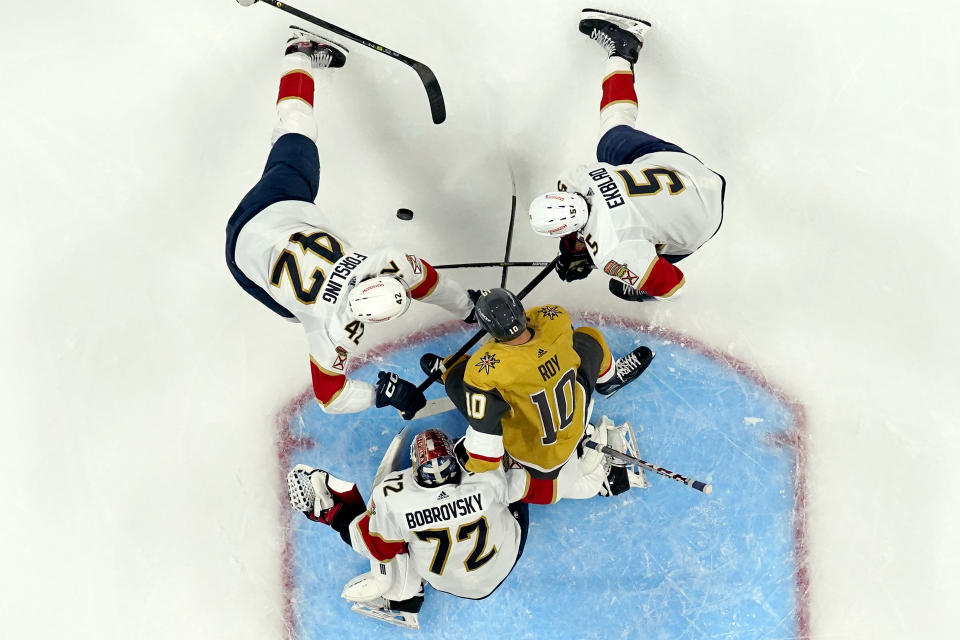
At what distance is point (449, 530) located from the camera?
3.42 meters

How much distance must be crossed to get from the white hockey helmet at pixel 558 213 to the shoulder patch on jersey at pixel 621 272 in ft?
0.80

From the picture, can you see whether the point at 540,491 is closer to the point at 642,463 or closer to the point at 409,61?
the point at 642,463

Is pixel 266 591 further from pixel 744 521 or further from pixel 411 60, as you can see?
pixel 411 60

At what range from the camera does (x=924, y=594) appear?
3.92 meters

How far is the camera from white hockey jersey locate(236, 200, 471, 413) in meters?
2.94

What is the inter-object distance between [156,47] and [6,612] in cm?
338

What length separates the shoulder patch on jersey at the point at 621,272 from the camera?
10.00ft

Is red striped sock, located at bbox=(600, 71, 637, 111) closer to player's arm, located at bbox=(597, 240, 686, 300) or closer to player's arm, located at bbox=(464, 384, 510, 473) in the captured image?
player's arm, located at bbox=(597, 240, 686, 300)

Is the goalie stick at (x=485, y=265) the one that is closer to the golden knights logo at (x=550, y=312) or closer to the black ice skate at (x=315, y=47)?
the golden knights logo at (x=550, y=312)

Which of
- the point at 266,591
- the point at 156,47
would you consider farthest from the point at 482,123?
the point at 266,591

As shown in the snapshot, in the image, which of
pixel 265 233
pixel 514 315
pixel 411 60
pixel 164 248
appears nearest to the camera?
pixel 514 315

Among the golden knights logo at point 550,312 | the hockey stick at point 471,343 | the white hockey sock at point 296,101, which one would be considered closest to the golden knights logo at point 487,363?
the golden knights logo at point 550,312

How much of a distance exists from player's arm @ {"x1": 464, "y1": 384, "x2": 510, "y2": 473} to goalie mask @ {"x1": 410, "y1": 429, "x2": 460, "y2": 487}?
12.7 inches

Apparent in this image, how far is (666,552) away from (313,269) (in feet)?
8.52
